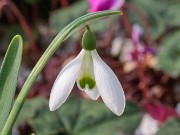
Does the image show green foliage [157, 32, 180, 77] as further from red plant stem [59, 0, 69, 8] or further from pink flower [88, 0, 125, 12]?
red plant stem [59, 0, 69, 8]

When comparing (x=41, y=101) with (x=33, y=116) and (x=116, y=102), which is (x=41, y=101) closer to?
(x=33, y=116)

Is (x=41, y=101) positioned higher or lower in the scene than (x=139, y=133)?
higher

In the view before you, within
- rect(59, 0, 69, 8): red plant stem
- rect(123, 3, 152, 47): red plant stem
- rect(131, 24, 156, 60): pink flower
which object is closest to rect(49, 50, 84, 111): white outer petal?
rect(131, 24, 156, 60): pink flower

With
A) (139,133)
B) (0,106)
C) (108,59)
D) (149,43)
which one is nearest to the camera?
(0,106)

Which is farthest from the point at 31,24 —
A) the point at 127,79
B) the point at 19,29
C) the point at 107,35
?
the point at 127,79

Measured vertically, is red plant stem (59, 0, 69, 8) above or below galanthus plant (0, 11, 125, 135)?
above
